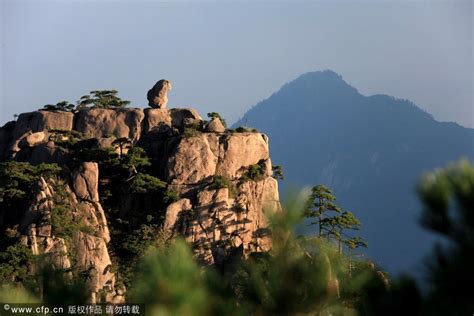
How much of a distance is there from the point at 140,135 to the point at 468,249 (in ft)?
130

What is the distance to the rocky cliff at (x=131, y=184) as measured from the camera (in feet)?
121

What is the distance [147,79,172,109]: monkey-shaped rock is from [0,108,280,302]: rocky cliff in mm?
1206

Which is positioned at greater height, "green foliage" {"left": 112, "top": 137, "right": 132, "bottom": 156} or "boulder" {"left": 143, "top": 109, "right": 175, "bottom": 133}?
"boulder" {"left": 143, "top": 109, "right": 175, "bottom": 133}

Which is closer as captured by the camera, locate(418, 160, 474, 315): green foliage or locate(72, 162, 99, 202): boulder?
locate(418, 160, 474, 315): green foliage

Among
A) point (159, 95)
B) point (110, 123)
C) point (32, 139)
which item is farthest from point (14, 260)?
point (159, 95)

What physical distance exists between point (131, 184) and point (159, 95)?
9.82 metres

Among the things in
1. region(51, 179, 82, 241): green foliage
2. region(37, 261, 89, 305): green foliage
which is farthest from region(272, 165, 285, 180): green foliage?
region(37, 261, 89, 305): green foliage

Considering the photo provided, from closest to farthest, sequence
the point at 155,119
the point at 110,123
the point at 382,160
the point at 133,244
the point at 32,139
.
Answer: the point at 133,244 → the point at 32,139 → the point at 110,123 → the point at 155,119 → the point at 382,160

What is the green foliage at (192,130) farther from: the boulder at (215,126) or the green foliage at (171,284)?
the green foliage at (171,284)

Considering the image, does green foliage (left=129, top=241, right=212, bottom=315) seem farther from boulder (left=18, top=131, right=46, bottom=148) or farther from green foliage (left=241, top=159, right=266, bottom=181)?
boulder (left=18, top=131, right=46, bottom=148)

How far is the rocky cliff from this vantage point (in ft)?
121

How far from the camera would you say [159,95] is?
1876 inches

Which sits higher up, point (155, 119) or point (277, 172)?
point (155, 119)

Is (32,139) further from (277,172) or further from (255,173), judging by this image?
(277,172)
